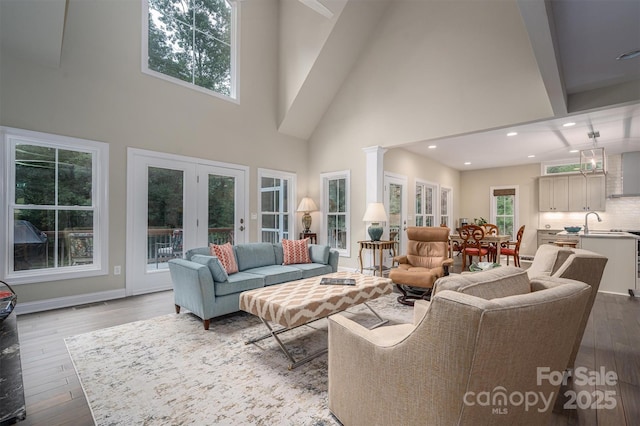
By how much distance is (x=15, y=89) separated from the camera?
11.4 ft

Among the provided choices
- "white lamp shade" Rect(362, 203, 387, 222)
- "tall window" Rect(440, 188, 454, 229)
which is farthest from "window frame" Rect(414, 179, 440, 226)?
"white lamp shade" Rect(362, 203, 387, 222)

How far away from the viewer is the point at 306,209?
20.7 ft

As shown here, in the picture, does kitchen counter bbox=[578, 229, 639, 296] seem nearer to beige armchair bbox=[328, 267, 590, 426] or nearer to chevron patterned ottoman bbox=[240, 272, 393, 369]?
chevron patterned ottoman bbox=[240, 272, 393, 369]

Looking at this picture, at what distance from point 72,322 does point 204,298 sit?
156cm

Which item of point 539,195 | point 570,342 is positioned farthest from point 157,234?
point 539,195

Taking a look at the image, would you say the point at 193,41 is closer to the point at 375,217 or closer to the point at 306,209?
the point at 306,209

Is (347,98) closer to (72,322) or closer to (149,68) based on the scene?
(149,68)

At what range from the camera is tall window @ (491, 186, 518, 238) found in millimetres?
8703

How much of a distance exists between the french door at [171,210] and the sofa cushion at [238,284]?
5.64 feet

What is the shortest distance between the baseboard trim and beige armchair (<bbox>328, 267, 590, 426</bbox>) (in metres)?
4.06

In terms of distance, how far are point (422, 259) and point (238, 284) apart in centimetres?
261

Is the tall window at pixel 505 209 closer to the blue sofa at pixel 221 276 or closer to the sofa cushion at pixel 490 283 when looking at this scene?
the blue sofa at pixel 221 276

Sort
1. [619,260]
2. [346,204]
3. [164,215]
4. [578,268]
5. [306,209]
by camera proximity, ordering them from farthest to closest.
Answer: [306,209], [346,204], [164,215], [619,260], [578,268]

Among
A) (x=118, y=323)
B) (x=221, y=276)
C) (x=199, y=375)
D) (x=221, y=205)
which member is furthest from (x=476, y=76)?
(x=118, y=323)
